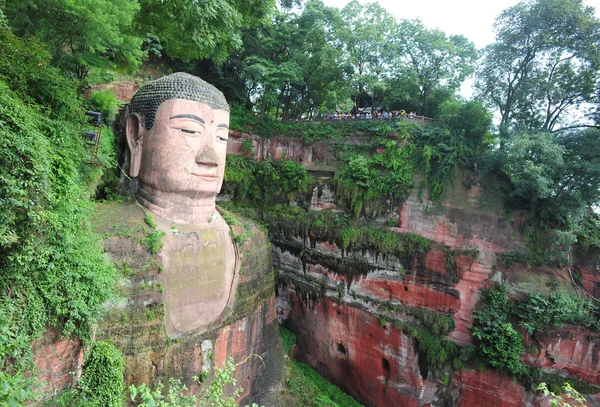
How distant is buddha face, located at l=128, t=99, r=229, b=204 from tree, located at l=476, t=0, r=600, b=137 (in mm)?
10856

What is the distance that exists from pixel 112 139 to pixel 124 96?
849 cm

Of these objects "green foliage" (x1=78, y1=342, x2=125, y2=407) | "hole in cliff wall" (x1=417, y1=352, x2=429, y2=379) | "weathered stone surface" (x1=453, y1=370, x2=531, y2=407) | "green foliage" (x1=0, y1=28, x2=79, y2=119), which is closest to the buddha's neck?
"green foliage" (x1=0, y1=28, x2=79, y2=119)

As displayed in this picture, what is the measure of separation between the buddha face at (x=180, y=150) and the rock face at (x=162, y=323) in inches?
41.8

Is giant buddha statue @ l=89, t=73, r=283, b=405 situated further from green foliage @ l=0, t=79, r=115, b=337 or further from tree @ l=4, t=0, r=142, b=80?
tree @ l=4, t=0, r=142, b=80

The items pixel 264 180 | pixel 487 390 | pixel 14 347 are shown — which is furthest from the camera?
pixel 264 180

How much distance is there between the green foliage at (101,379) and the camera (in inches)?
209

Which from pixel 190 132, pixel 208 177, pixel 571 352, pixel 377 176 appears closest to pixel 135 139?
pixel 190 132

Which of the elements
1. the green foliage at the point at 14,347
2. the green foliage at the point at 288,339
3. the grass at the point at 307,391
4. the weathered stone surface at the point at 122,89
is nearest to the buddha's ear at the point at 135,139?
the green foliage at the point at 14,347

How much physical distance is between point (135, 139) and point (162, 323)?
4.77 metres

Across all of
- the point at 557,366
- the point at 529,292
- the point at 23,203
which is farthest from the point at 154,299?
the point at 557,366

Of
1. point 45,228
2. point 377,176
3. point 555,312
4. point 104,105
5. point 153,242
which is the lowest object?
point 555,312

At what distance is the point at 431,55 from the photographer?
16.0 metres

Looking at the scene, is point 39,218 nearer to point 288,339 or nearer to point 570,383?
point 288,339

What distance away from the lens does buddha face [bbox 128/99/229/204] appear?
25.2 feet
